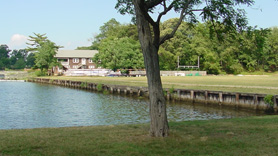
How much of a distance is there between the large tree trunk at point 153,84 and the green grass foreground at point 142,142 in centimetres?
39

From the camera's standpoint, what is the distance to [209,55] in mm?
85438

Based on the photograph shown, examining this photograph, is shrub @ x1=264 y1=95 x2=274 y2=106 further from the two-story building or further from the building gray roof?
the building gray roof

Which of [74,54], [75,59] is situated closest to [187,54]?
[75,59]

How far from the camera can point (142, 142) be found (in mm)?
9164

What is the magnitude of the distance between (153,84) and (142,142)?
1799 mm

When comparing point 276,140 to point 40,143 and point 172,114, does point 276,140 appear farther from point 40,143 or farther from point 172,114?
point 172,114

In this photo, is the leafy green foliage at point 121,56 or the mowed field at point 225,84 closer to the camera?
the mowed field at point 225,84

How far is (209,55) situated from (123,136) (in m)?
78.2

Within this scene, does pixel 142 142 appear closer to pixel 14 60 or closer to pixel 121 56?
pixel 121 56

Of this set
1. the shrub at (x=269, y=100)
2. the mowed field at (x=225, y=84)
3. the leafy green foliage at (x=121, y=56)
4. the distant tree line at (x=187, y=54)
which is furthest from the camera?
the distant tree line at (x=187, y=54)

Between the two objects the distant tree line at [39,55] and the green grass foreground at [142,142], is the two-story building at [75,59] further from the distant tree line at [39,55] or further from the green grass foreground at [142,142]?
the green grass foreground at [142,142]

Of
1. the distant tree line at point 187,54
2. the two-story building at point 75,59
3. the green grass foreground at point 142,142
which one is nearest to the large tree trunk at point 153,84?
the green grass foreground at point 142,142

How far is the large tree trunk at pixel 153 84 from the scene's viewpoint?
9.80 meters

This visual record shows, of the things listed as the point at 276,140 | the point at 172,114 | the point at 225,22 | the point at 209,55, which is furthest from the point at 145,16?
the point at 209,55
